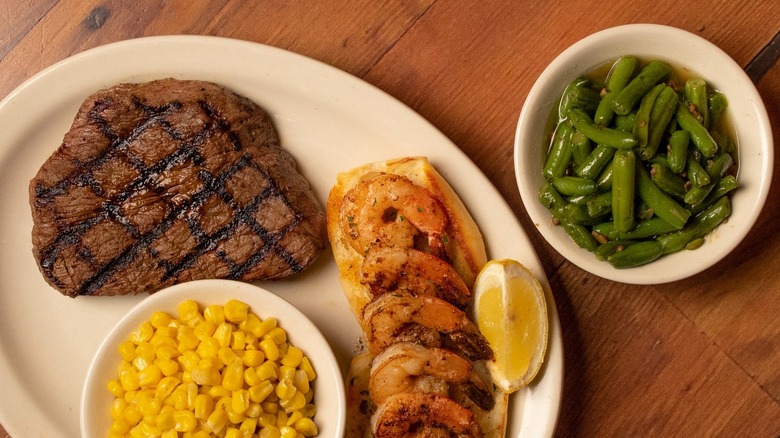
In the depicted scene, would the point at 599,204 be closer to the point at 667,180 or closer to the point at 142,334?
the point at 667,180

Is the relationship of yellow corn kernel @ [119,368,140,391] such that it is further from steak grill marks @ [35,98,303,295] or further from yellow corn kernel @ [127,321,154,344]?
steak grill marks @ [35,98,303,295]

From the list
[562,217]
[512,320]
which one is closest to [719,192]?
[562,217]

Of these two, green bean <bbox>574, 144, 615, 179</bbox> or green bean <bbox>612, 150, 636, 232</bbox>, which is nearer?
green bean <bbox>612, 150, 636, 232</bbox>

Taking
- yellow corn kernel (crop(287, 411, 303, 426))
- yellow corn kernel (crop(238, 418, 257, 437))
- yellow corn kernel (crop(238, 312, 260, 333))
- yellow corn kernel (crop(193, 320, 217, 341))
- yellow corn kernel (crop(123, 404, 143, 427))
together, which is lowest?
yellow corn kernel (crop(287, 411, 303, 426))

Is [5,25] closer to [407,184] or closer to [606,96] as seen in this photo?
[407,184]

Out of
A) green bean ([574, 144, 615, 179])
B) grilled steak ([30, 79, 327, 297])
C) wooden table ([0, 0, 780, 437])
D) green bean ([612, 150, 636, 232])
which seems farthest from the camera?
wooden table ([0, 0, 780, 437])

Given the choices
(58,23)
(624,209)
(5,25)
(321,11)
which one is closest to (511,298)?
(624,209)

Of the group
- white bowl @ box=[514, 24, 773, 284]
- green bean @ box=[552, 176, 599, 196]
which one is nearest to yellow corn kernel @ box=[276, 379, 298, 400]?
white bowl @ box=[514, 24, 773, 284]
